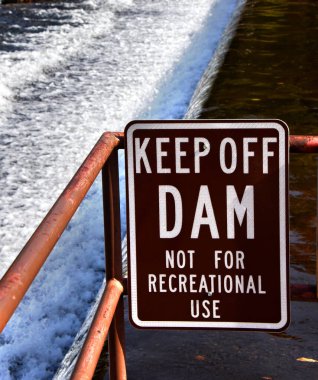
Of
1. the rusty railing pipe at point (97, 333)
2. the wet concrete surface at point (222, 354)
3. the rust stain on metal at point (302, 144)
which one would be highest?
the rust stain on metal at point (302, 144)

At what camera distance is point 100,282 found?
21.7ft

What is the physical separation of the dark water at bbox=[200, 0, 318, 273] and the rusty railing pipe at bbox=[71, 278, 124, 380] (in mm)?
2165

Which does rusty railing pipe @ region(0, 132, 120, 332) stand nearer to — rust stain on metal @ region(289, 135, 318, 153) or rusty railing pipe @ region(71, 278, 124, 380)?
rusty railing pipe @ region(71, 278, 124, 380)

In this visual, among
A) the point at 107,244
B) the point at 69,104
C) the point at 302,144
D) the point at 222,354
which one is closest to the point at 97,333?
the point at 107,244

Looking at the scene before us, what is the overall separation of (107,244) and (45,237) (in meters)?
0.80

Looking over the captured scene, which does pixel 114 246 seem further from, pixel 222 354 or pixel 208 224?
pixel 222 354

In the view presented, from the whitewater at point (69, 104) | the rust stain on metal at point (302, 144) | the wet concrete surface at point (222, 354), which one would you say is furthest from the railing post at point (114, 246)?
the whitewater at point (69, 104)

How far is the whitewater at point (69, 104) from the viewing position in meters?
6.16

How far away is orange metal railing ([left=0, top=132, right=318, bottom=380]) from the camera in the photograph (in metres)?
1.97

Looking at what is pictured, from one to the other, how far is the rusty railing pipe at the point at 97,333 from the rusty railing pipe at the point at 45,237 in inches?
15.3

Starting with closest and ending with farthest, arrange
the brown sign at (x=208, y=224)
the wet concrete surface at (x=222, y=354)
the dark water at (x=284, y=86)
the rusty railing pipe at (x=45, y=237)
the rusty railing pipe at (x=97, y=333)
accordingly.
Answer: the rusty railing pipe at (x=45, y=237), the rusty railing pipe at (x=97, y=333), the brown sign at (x=208, y=224), the wet concrete surface at (x=222, y=354), the dark water at (x=284, y=86)

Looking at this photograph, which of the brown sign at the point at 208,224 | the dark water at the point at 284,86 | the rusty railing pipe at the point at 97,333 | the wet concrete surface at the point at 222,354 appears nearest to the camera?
the rusty railing pipe at the point at 97,333

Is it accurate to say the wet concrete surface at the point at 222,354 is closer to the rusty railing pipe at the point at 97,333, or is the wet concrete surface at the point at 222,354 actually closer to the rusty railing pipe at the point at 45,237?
the rusty railing pipe at the point at 97,333

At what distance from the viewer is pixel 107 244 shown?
278 centimetres
